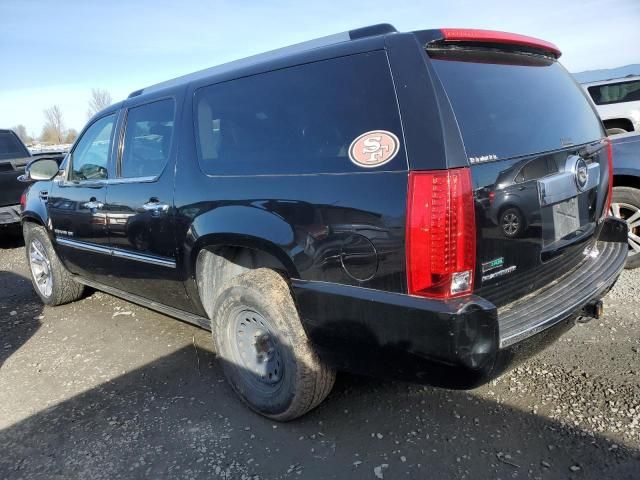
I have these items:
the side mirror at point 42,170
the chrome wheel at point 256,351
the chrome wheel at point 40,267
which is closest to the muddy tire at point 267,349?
the chrome wheel at point 256,351

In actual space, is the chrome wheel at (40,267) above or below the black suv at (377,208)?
below

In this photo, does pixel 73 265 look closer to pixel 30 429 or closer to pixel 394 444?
pixel 30 429

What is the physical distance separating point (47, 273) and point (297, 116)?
3.89m

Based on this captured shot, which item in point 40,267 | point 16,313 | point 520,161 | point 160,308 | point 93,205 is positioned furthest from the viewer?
point 40,267

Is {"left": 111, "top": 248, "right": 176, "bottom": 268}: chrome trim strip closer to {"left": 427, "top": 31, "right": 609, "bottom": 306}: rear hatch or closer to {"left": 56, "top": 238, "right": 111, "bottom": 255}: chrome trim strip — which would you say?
{"left": 56, "top": 238, "right": 111, "bottom": 255}: chrome trim strip

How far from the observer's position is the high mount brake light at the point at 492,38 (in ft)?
7.19

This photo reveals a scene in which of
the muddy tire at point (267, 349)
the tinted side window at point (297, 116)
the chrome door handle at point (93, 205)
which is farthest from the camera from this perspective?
the chrome door handle at point (93, 205)

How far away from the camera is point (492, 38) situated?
235 cm

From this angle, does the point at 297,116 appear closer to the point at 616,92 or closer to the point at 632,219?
the point at 632,219

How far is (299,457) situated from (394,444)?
1.60 feet

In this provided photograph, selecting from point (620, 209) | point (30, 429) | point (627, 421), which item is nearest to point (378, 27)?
point (627, 421)

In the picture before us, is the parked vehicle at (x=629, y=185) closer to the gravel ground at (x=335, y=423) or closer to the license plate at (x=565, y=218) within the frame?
the gravel ground at (x=335, y=423)

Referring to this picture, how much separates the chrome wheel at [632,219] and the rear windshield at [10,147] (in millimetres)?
9280

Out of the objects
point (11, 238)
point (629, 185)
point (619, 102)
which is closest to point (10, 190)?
point (11, 238)
